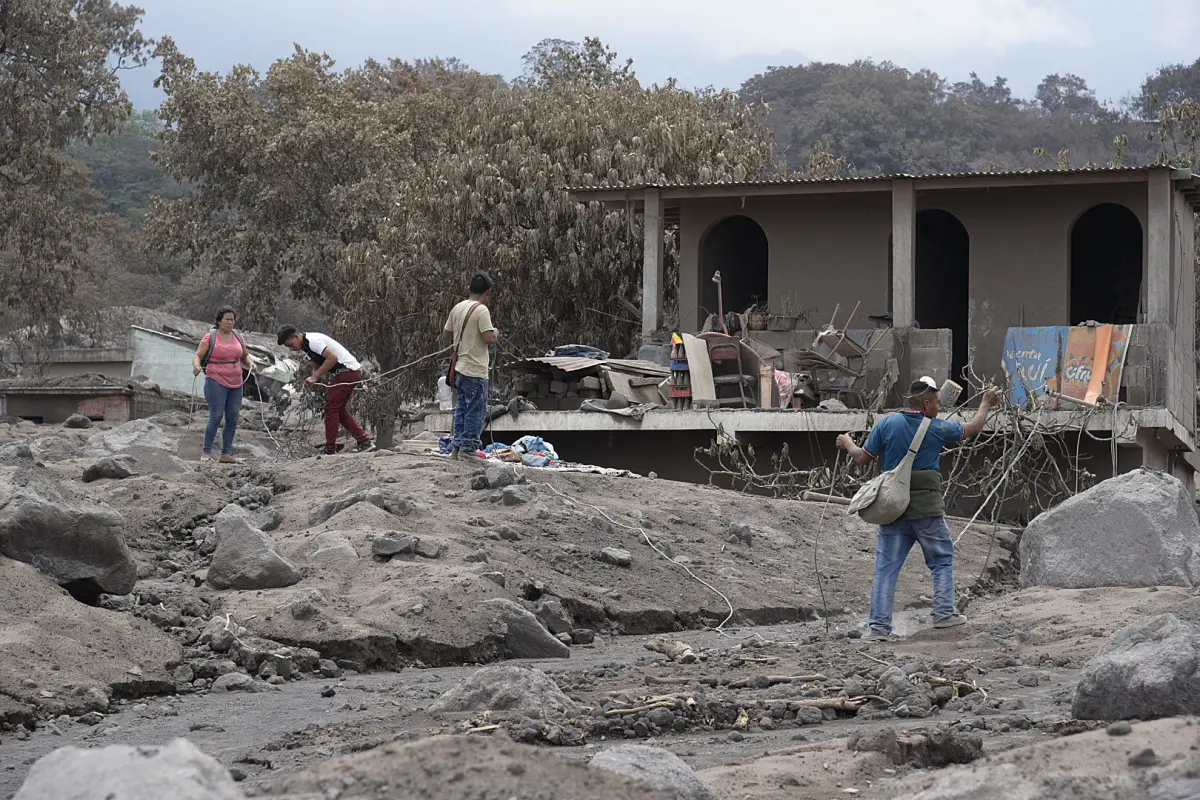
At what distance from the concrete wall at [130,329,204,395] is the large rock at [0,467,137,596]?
35.8 meters

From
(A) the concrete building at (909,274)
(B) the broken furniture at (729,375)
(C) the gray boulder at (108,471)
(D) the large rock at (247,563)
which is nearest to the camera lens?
(D) the large rock at (247,563)

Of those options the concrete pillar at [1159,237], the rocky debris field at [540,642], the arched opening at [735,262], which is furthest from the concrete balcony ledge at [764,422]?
the arched opening at [735,262]

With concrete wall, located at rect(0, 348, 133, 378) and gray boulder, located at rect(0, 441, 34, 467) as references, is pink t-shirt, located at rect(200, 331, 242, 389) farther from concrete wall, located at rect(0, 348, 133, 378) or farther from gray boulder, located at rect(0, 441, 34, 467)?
concrete wall, located at rect(0, 348, 133, 378)

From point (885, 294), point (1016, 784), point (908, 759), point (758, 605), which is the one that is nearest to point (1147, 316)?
point (885, 294)

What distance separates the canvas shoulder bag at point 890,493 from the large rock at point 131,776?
6.57m

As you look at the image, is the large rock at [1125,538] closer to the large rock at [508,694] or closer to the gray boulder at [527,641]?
the gray boulder at [527,641]

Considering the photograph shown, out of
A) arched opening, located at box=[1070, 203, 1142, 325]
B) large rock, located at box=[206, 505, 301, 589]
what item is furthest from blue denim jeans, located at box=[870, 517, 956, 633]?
arched opening, located at box=[1070, 203, 1142, 325]

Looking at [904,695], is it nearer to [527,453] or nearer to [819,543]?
[819,543]

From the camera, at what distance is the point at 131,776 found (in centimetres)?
337

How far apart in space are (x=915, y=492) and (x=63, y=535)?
5.17m

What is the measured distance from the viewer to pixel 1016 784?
13.6 ft

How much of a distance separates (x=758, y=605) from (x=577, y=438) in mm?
8402

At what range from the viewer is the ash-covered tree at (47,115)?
29.5 meters

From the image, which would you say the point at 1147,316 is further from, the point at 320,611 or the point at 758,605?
the point at 320,611
